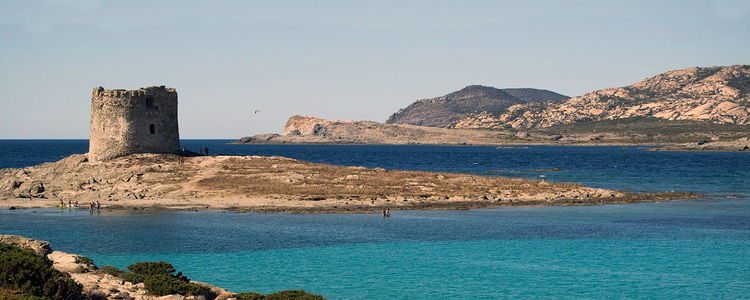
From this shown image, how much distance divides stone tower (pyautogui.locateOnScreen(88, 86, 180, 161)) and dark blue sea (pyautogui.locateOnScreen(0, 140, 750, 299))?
12.7 m

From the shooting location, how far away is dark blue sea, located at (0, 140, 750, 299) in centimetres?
2661

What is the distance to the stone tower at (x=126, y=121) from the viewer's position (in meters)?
59.6

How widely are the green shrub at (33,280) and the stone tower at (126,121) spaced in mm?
43767

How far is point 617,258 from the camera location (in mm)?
31969

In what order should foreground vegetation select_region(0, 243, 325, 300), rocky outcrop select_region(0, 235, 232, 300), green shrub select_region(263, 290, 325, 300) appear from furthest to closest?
green shrub select_region(263, 290, 325, 300), rocky outcrop select_region(0, 235, 232, 300), foreground vegetation select_region(0, 243, 325, 300)

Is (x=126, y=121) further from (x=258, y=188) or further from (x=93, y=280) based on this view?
(x=93, y=280)

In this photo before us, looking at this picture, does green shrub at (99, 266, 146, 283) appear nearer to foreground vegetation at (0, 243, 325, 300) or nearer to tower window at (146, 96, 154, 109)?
foreground vegetation at (0, 243, 325, 300)

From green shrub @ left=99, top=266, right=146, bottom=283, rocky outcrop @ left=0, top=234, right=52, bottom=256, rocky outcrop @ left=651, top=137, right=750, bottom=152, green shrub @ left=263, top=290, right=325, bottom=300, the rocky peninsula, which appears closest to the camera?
green shrub @ left=263, top=290, right=325, bottom=300

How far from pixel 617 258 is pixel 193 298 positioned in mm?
19867

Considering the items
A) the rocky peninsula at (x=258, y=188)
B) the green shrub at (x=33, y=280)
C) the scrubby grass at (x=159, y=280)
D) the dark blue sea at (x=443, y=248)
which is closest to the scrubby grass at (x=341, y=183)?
the rocky peninsula at (x=258, y=188)

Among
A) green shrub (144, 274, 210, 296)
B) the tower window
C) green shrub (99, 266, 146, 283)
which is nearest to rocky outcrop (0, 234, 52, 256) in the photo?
green shrub (99, 266, 146, 283)

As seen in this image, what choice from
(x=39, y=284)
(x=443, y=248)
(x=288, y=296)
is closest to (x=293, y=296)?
(x=288, y=296)

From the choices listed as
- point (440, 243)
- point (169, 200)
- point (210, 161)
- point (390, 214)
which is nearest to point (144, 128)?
point (210, 161)

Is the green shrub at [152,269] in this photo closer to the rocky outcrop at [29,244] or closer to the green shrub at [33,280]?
the rocky outcrop at [29,244]
